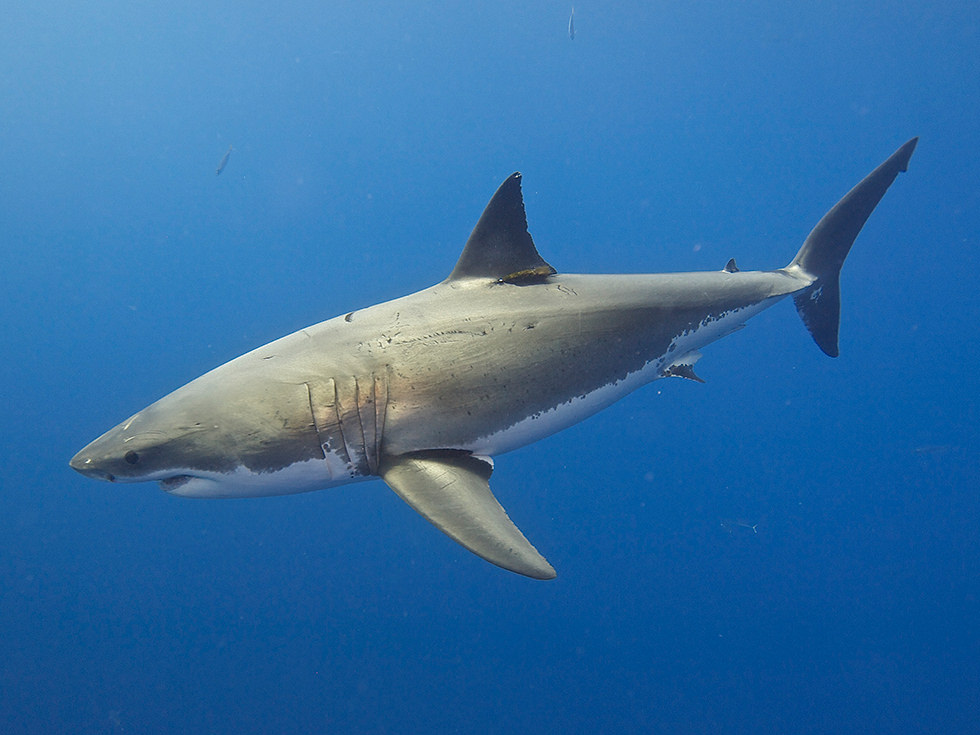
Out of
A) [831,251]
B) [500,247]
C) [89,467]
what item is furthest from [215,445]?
[831,251]

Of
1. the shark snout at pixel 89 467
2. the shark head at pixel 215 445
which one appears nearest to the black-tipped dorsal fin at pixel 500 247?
the shark head at pixel 215 445

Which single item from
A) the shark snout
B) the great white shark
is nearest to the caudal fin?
the great white shark

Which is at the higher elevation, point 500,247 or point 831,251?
point 831,251

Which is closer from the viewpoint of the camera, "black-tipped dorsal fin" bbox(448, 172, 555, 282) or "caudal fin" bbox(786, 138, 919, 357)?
"black-tipped dorsal fin" bbox(448, 172, 555, 282)

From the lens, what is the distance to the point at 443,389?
2910 millimetres

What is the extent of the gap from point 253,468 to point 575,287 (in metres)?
2.20

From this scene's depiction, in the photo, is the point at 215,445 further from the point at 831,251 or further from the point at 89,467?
the point at 831,251

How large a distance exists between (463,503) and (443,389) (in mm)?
646

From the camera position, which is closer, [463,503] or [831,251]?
[463,503]

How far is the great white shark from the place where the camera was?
2.53m

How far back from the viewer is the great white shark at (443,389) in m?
2.53

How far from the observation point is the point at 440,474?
8.96 feet

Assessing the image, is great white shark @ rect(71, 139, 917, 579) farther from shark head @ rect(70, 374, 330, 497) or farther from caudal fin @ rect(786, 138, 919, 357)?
caudal fin @ rect(786, 138, 919, 357)

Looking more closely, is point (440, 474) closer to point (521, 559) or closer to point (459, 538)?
point (459, 538)
